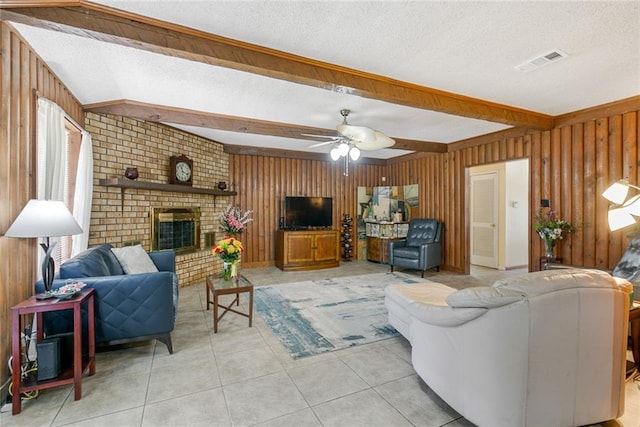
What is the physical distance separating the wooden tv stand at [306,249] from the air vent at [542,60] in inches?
182

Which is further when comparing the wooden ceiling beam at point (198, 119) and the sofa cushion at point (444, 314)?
the wooden ceiling beam at point (198, 119)

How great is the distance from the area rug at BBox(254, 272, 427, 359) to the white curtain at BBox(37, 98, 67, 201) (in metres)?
2.48

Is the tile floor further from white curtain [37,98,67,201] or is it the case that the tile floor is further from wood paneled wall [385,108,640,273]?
wood paneled wall [385,108,640,273]

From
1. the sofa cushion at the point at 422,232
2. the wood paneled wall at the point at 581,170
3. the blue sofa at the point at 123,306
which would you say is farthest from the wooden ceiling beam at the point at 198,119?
the wood paneled wall at the point at 581,170

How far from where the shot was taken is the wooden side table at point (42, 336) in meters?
1.90

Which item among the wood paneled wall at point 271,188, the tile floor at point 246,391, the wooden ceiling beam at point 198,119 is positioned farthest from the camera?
the wood paneled wall at point 271,188

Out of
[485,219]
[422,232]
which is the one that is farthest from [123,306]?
[485,219]

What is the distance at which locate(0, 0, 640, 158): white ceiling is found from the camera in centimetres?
194

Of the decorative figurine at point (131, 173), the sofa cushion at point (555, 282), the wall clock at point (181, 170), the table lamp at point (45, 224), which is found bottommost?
the sofa cushion at point (555, 282)

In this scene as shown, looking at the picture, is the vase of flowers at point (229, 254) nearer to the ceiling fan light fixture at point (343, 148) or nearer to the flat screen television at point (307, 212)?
the ceiling fan light fixture at point (343, 148)

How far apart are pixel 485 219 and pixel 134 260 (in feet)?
23.5

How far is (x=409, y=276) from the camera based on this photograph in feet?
18.6

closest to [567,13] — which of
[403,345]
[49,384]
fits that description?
[403,345]

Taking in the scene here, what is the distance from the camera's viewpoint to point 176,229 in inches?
195
